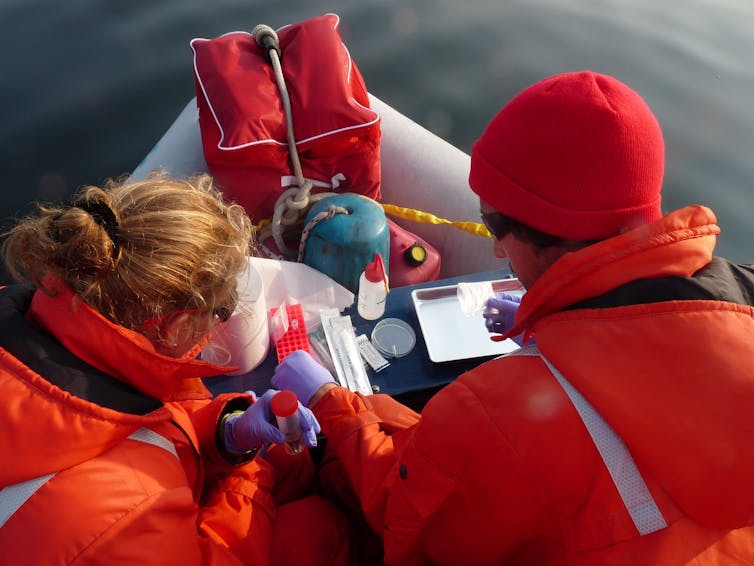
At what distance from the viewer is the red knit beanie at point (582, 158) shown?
34.0 inches

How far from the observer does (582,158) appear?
866mm

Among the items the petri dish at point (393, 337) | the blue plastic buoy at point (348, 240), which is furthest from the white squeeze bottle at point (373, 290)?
the blue plastic buoy at point (348, 240)

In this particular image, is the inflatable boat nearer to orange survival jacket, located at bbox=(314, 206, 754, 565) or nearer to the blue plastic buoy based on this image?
the blue plastic buoy

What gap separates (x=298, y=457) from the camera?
53.0 inches

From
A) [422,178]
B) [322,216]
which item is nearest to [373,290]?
[322,216]

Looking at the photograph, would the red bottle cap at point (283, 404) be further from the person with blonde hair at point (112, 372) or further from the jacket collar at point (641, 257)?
the jacket collar at point (641, 257)

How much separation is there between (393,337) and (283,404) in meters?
0.53

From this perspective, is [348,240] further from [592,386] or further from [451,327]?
[592,386]

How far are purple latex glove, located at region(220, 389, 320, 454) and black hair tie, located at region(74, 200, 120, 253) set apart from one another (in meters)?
0.51

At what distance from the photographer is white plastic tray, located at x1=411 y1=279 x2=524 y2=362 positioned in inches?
56.3

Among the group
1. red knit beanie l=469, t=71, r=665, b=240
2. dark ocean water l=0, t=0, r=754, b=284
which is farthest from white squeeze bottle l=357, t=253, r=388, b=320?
dark ocean water l=0, t=0, r=754, b=284

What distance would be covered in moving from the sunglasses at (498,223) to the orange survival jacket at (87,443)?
65cm

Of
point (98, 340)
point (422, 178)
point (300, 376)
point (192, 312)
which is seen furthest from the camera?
point (422, 178)

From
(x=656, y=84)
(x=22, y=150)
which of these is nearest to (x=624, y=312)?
(x=656, y=84)
